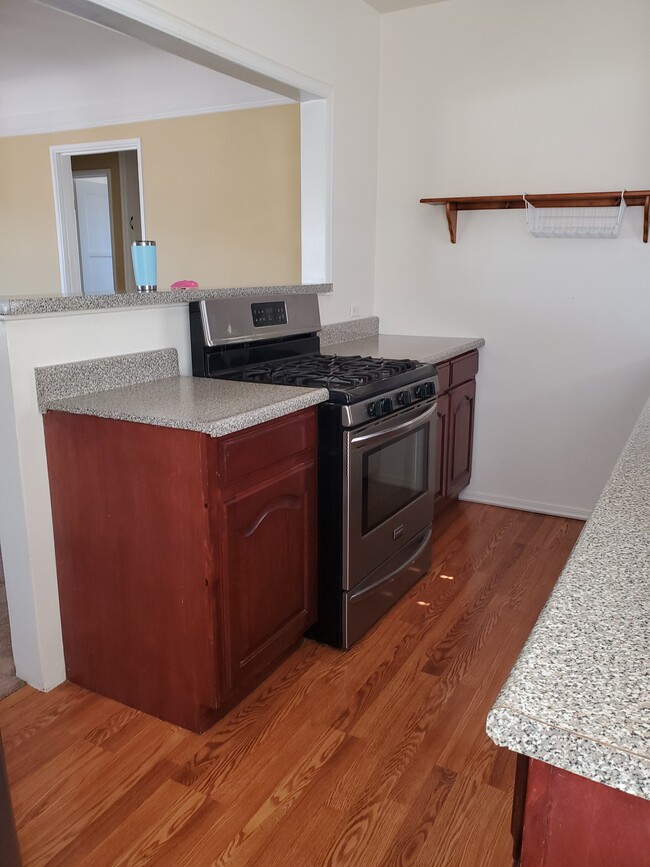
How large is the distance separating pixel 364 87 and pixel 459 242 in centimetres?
88

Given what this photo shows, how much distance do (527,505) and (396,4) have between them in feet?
8.36

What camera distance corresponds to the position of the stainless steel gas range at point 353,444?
86.7 inches

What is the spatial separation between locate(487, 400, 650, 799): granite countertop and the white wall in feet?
8.38

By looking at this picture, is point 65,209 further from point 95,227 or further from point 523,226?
point 523,226

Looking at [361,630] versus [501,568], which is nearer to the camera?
[361,630]

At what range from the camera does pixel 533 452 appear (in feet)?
11.6

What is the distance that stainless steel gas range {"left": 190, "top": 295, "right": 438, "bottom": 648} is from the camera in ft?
7.23

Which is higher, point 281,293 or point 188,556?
point 281,293

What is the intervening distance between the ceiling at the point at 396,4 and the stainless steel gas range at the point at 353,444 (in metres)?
1.61

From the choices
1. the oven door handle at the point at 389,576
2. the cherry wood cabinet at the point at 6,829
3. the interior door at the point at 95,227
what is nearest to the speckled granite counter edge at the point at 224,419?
the oven door handle at the point at 389,576

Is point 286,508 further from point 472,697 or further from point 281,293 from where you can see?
point 281,293

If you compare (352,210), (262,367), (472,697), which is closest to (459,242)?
(352,210)

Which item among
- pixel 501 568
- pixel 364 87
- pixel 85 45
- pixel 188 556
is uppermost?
pixel 85 45

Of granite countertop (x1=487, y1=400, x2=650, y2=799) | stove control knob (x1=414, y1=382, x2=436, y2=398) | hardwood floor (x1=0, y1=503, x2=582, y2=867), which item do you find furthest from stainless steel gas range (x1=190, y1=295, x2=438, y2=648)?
granite countertop (x1=487, y1=400, x2=650, y2=799)
